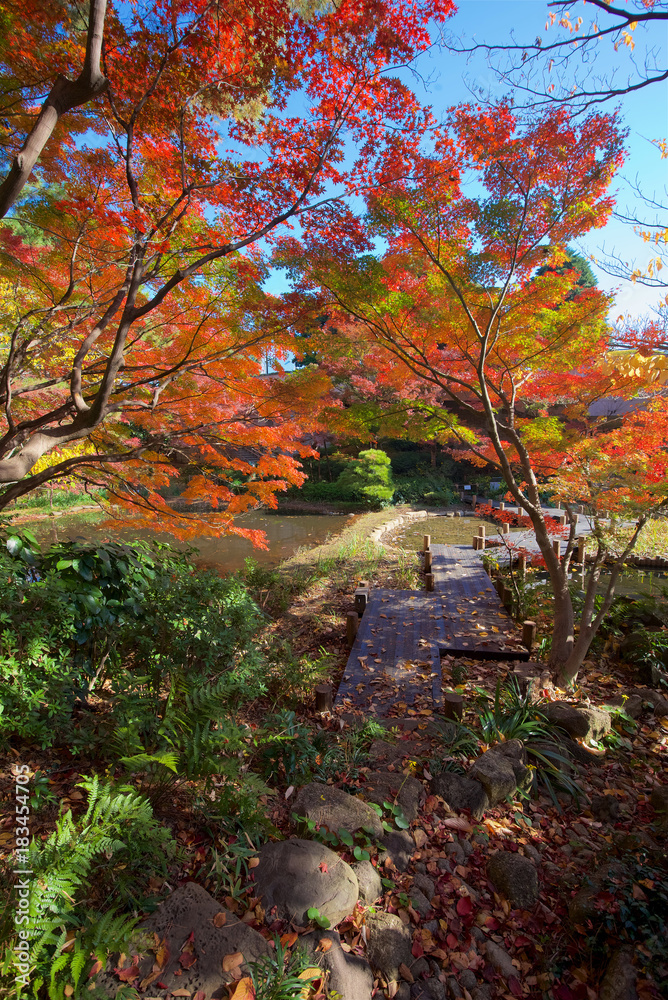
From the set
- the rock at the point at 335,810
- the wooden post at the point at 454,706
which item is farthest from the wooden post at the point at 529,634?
the rock at the point at 335,810

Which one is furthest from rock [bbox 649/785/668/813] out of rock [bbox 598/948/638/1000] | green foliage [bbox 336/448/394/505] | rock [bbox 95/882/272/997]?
green foliage [bbox 336/448/394/505]

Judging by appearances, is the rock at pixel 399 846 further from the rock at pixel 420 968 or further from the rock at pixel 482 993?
the rock at pixel 482 993

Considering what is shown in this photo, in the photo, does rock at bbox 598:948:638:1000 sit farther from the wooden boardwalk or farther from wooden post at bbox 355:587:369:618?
wooden post at bbox 355:587:369:618

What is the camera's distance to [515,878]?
8.35 feet

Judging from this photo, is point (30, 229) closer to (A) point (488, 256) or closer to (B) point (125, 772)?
(A) point (488, 256)

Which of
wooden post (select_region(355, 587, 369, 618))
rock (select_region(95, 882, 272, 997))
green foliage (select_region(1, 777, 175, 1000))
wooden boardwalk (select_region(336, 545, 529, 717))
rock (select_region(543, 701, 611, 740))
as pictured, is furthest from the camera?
wooden post (select_region(355, 587, 369, 618))

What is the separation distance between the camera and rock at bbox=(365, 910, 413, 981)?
2.10 m

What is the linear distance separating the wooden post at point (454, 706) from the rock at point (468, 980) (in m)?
1.88

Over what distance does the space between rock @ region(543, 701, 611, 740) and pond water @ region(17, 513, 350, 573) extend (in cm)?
775

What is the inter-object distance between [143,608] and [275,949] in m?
2.40

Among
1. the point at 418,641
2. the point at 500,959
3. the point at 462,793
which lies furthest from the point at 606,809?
the point at 418,641

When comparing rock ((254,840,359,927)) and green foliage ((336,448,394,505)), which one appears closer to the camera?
rock ((254,840,359,927))

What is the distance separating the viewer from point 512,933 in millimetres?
2377

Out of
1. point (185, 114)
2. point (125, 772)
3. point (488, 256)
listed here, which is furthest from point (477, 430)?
point (125, 772)
